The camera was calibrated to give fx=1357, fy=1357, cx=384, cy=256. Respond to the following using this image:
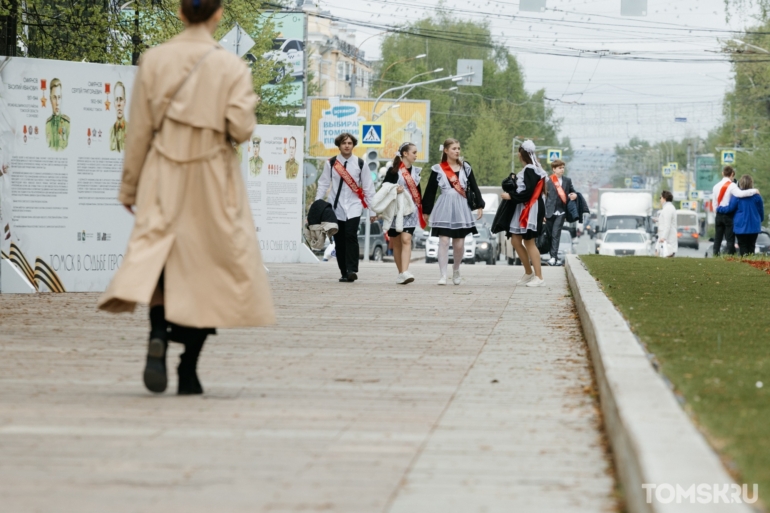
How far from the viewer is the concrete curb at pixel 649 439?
3840 mm

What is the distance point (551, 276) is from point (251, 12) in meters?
7.41

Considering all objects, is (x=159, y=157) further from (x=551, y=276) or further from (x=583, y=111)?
(x=583, y=111)

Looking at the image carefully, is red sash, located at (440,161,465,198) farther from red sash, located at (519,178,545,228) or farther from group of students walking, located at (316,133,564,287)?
red sash, located at (519,178,545,228)

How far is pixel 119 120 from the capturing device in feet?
48.2

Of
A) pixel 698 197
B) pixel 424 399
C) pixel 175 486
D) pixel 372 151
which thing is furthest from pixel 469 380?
pixel 698 197

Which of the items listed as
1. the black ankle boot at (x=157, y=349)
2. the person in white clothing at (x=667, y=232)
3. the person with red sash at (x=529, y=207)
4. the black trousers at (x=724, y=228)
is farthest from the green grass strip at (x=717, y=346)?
the person in white clothing at (x=667, y=232)

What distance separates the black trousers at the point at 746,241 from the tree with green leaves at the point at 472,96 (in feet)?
175

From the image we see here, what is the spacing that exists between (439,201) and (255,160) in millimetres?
9737

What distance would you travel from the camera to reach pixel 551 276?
20672 millimetres

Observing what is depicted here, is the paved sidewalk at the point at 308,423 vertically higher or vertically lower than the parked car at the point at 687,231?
higher

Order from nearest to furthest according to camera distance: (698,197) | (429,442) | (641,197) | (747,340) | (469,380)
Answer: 1. (429,442)
2. (469,380)
3. (747,340)
4. (641,197)
5. (698,197)

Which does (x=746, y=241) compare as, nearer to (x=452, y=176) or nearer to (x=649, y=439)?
(x=452, y=176)

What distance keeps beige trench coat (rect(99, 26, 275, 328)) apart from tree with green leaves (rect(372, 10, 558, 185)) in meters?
Answer: 73.9

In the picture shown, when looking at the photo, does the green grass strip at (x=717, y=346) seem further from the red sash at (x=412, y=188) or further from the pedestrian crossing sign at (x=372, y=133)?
the pedestrian crossing sign at (x=372, y=133)
